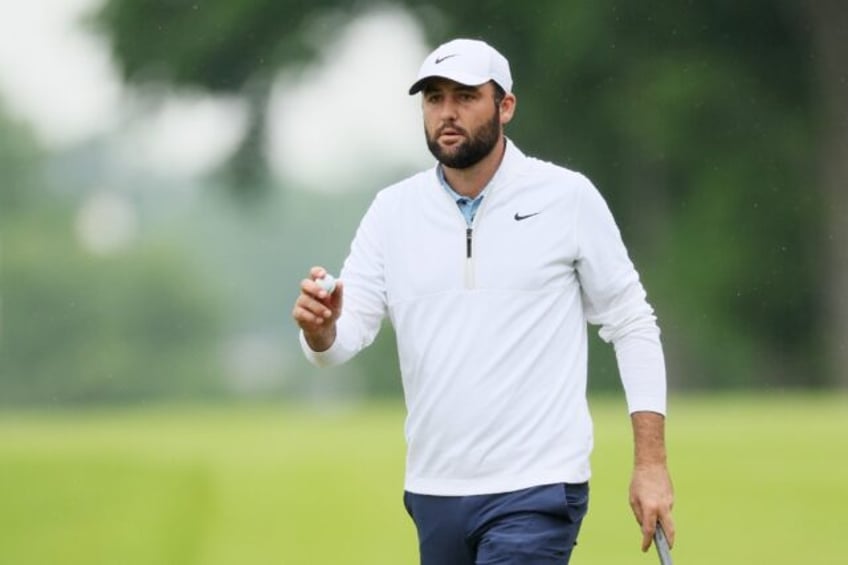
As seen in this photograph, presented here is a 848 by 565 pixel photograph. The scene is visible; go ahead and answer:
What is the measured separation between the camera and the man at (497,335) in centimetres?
541

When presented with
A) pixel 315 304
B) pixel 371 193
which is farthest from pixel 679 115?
pixel 371 193

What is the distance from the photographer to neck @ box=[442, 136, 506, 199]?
5.57 meters

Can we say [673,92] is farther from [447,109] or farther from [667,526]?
[667,526]

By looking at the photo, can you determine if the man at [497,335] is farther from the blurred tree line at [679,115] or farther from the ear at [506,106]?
the blurred tree line at [679,115]

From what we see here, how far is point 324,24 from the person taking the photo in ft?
104

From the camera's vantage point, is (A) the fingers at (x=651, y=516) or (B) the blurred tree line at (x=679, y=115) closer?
(A) the fingers at (x=651, y=516)

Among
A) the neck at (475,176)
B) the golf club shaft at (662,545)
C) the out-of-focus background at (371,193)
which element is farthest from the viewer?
the out-of-focus background at (371,193)

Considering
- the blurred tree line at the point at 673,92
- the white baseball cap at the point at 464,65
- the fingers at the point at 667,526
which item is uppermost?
the blurred tree line at the point at 673,92

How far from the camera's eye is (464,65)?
18.1 feet

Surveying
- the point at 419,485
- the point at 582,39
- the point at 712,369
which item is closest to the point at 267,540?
the point at 419,485

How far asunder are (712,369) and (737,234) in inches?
381

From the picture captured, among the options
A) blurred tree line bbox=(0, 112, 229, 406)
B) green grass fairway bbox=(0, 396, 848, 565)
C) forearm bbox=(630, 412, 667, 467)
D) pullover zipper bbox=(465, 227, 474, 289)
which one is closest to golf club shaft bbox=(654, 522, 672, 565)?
forearm bbox=(630, 412, 667, 467)

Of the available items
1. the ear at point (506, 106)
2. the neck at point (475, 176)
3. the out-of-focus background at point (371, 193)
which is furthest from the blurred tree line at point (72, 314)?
the neck at point (475, 176)

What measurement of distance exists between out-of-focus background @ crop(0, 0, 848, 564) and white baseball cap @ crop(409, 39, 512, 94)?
7.01m
